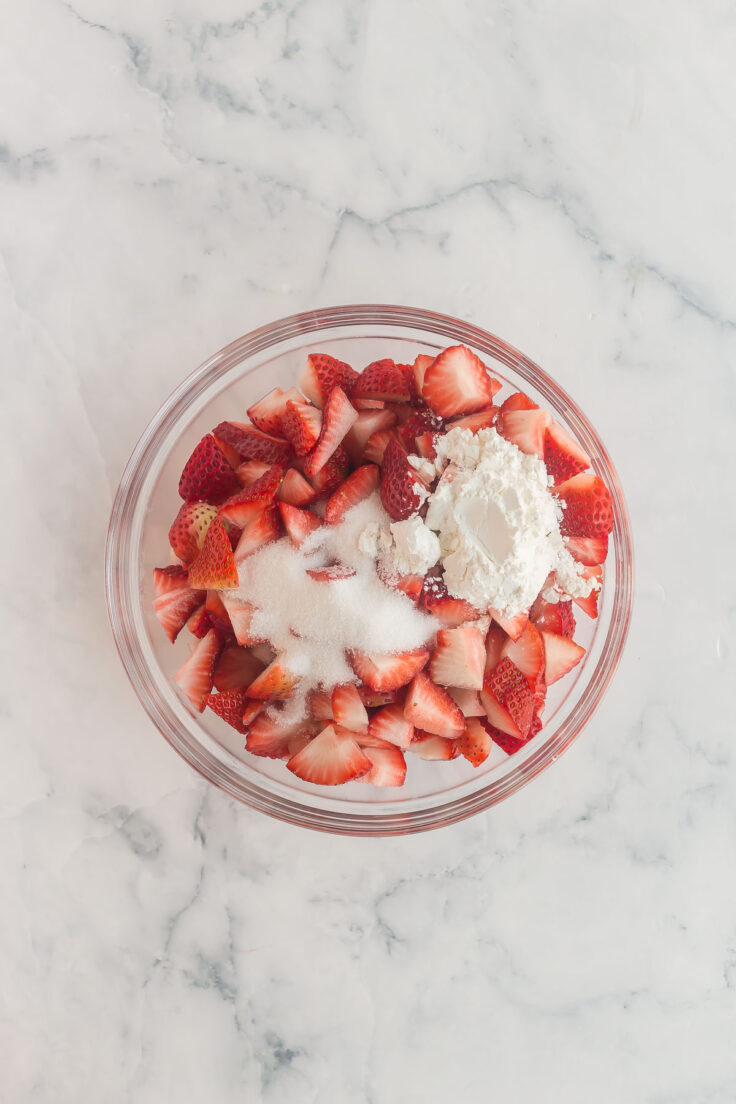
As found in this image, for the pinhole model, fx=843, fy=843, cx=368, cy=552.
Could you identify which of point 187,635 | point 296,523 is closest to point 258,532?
point 296,523

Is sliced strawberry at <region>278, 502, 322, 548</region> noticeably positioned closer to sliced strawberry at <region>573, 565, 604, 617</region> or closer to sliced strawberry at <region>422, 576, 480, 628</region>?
sliced strawberry at <region>422, 576, 480, 628</region>

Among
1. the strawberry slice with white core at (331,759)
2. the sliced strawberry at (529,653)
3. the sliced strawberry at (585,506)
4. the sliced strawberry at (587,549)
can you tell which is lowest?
the strawberry slice with white core at (331,759)

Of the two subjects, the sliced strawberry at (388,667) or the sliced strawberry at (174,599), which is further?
the sliced strawberry at (174,599)

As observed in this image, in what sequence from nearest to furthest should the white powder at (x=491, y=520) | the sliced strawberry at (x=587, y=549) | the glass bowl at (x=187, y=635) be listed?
the white powder at (x=491, y=520) → the sliced strawberry at (x=587, y=549) → the glass bowl at (x=187, y=635)

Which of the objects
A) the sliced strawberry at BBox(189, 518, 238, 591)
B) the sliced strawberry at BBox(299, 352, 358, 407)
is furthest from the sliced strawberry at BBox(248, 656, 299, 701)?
the sliced strawberry at BBox(299, 352, 358, 407)

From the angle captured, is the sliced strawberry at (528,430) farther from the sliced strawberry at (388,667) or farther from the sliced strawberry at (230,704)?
the sliced strawberry at (230,704)

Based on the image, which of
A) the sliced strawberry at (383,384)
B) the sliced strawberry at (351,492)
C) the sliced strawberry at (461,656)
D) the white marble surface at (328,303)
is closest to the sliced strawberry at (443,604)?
the sliced strawberry at (461,656)
